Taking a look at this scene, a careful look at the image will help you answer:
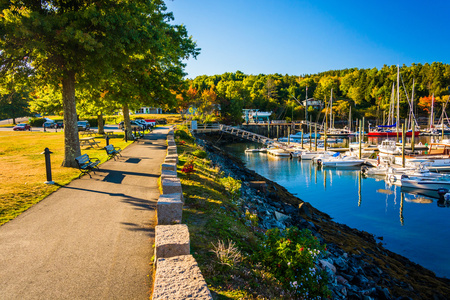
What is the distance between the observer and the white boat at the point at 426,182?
26234 mm

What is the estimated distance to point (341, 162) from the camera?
38719mm

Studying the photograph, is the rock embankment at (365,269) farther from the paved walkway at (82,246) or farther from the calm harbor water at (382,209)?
the paved walkway at (82,246)

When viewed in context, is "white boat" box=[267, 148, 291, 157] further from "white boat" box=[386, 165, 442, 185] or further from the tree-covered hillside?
the tree-covered hillside

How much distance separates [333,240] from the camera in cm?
1363

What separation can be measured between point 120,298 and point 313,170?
35860mm

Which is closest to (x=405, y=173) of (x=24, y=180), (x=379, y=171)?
(x=379, y=171)

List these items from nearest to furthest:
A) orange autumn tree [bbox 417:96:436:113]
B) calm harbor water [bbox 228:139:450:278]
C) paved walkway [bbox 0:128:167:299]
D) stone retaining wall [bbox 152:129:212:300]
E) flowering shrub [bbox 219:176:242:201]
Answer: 1. stone retaining wall [bbox 152:129:212:300]
2. paved walkway [bbox 0:128:167:299]
3. flowering shrub [bbox 219:176:242:201]
4. calm harbor water [bbox 228:139:450:278]
5. orange autumn tree [bbox 417:96:436:113]

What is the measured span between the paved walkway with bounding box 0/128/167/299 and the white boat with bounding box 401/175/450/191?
24.9 meters

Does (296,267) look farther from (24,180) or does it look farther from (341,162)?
(341,162)

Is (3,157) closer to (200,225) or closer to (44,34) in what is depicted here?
(44,34)

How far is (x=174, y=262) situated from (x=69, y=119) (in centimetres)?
1330

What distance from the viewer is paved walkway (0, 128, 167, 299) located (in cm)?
535

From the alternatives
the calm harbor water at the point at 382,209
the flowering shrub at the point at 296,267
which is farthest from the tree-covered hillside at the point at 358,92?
the flowering shrub at the point at 296,267

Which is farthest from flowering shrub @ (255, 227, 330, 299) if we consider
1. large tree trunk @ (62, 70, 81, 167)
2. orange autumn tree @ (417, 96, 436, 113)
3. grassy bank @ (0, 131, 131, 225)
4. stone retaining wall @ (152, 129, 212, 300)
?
orange autumn tree @ (417, 96, 436, 113)
